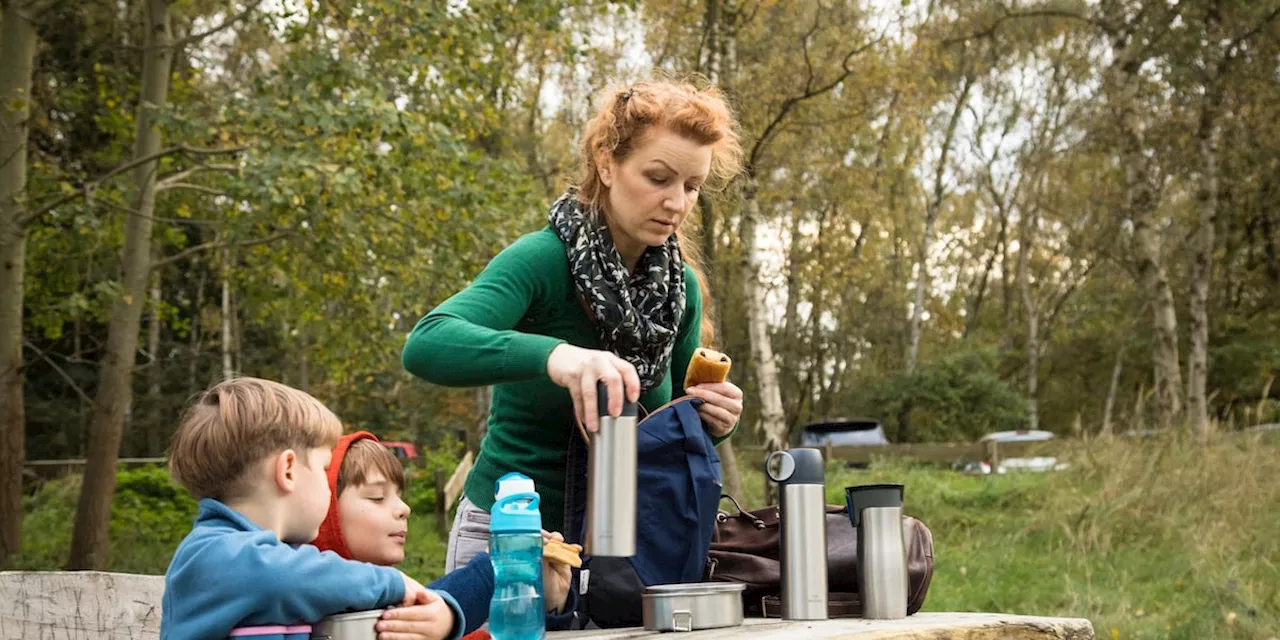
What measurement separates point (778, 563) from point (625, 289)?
64cm

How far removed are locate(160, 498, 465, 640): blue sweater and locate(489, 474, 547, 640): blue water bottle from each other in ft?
0.77

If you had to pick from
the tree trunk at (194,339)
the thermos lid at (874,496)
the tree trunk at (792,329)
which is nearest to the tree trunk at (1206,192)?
the tree trunk at (792,329)

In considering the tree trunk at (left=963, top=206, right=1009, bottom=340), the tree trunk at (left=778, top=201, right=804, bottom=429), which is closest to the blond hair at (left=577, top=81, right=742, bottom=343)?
the tree trunk at (left=778, top=201, right=804, bottom=429)

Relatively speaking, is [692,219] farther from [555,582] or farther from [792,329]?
[792,329]

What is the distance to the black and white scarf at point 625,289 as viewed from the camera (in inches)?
95.9

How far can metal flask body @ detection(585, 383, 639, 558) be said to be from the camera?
6.42ft

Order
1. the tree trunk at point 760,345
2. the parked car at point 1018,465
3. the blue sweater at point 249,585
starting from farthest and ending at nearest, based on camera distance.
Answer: the parked car at point 1018,465
the tree trunk at point 760,345
the blue sweater at point 249,585

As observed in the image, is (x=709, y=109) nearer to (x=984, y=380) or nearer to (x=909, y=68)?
(x=909, y=68)

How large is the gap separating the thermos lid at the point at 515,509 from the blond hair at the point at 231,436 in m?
0.34

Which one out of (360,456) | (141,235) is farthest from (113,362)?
(360,456)

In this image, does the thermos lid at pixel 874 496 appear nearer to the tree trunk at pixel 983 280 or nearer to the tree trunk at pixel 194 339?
the tree trunk at pixel 194 339

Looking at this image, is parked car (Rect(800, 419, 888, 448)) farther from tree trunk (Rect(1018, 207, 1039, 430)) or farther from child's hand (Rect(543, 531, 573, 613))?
child's hand (Rect(543, 531, 573, 613))

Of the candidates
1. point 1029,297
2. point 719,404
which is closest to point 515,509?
point 719,404

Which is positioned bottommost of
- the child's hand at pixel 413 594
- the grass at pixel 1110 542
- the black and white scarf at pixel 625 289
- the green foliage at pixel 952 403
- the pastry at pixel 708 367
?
the grass at pixel 1110 542
